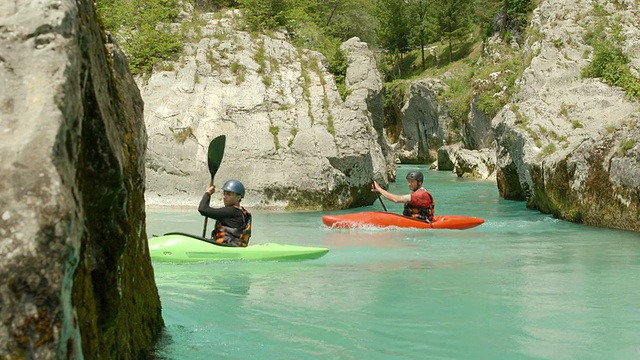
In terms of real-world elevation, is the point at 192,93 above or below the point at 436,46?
below

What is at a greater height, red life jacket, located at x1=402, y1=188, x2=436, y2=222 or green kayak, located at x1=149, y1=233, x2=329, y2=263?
red life jacket, located at x1=402, y1=188, x2=436, y2=222

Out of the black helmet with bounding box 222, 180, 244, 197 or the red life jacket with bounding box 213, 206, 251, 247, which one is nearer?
the black helmet with bounding box 222, 180, 244, 197

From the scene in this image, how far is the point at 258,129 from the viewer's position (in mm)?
17719

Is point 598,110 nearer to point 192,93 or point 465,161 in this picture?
point 192,93

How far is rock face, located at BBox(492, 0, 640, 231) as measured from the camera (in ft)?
42.6

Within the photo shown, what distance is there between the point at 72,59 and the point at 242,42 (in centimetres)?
1735

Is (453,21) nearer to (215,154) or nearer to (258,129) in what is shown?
(258,129)

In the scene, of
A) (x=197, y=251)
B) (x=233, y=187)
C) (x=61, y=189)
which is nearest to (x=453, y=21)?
(x=233, y=187)

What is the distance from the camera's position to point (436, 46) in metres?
59.6

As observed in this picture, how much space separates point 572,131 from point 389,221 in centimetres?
533

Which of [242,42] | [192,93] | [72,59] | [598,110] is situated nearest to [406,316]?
[72,59]

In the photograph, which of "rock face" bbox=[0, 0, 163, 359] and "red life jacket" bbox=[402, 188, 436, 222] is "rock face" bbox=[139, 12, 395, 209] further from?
"rock face" bbox=[0, 0, 163, 359]

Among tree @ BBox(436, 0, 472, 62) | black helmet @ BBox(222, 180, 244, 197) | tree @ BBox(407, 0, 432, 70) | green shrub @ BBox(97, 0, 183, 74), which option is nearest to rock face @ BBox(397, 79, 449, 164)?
tree @ BBox(436, 0, 472, 62)

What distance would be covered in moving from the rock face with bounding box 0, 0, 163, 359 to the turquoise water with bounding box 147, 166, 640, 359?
149 centimetres
